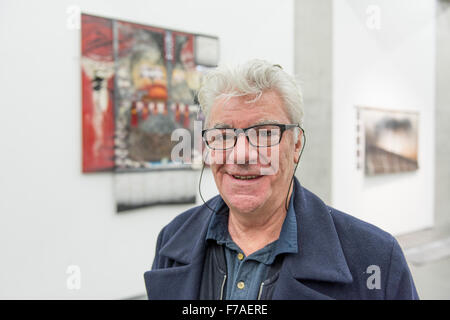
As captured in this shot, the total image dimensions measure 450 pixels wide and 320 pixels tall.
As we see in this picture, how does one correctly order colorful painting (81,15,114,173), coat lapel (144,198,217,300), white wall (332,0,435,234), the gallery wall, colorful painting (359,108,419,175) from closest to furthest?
1. coat lapel (144,198,217,300)
2. colorful painting (81,15,114,173)
3. white wall (332,0,435,234)
4. colorful painting (359,108,419,175)
5. the gallery wall

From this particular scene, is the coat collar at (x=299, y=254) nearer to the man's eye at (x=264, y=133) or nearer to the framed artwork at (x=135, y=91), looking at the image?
the man's eye at (x=264, y=133)

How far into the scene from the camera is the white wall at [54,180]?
199cm

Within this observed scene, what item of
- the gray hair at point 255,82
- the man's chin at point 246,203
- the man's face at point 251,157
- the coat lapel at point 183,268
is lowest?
the coat lapel at point 183,268

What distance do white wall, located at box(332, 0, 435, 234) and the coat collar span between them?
2571 mm

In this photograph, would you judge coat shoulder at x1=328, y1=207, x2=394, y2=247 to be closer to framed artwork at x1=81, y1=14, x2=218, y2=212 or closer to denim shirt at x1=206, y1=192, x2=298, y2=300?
denim shirt at x1=206, y1=192, x2=298, y2=300

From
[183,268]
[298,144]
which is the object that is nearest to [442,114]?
[298,144]

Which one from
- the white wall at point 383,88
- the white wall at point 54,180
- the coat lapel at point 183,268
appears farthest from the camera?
the white wall at point 383,88

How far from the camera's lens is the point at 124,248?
2.40m

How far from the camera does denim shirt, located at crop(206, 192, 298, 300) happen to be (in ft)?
2.64

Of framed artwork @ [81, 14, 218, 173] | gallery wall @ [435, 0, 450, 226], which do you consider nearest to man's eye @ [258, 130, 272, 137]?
framed artwork @ [81, 14, 218, 173]

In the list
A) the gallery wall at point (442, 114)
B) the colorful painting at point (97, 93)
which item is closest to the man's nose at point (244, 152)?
the colorful painting at point (97, 93)

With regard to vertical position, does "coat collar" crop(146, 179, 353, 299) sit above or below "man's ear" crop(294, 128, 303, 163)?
below

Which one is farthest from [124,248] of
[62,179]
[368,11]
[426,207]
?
[426,207]
